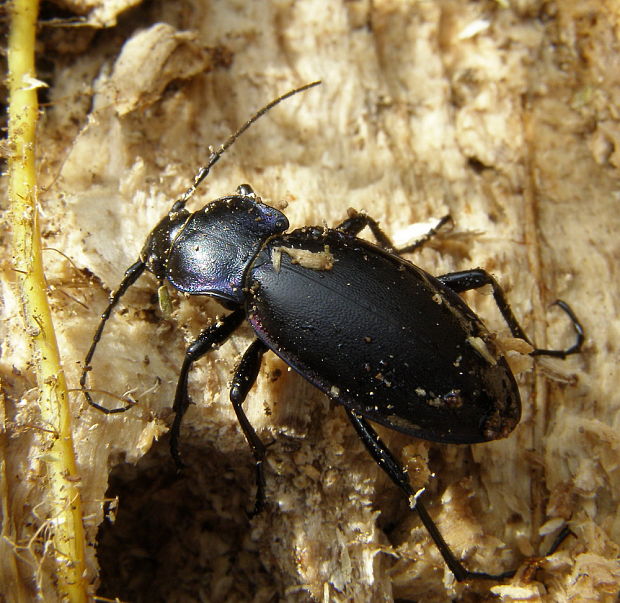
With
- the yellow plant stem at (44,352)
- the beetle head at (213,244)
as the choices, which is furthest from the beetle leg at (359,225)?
the yellow plant stem at (44,352)

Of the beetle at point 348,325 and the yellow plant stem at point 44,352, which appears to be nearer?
the yellow plant stem at point 44,352

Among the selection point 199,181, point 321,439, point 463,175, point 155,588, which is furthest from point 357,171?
point 155,588

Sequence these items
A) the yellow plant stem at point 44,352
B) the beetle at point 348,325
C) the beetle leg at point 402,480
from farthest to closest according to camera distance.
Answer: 1. the beetle leg at point 402,480
2. the beetle at point 348,325
3. the yellow plant stem at point 44,352

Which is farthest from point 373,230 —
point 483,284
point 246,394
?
point 246,394

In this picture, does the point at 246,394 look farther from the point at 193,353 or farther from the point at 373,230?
the point at 373,230

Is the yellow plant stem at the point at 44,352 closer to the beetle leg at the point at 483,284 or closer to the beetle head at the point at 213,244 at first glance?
the beetle head at the point at 213,244

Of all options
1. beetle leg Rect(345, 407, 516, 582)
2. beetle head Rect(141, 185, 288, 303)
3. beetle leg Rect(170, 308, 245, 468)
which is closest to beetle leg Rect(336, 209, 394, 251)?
beetle head Rect(141, 185, 288, 303)

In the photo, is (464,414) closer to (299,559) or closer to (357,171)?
(299,559)

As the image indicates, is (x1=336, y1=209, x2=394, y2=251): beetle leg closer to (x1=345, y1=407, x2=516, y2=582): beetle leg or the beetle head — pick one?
the beetle head
